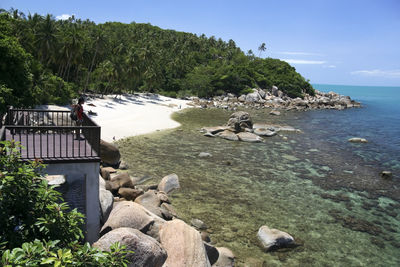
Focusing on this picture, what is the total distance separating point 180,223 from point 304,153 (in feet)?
95.2

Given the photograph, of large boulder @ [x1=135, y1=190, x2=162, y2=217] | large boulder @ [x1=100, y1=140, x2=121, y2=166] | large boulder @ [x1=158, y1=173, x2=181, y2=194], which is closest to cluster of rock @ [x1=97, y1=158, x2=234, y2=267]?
large boulder @ [x1=135, y1=190, x2=162, y2=217]

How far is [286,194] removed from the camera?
936 inches

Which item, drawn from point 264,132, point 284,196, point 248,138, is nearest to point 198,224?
point 284,196

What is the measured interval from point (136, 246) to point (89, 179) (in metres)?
3.14

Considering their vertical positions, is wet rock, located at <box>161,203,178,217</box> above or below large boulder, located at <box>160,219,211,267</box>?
below

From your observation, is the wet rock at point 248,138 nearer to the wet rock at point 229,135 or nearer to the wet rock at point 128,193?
the wet rock at point 229,135

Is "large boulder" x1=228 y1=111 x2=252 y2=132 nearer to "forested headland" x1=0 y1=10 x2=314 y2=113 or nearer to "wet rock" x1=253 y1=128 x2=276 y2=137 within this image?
"wet rock" x1=253 y1=128 x2=276 y2=137

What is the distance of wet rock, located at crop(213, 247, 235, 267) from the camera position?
13.4m

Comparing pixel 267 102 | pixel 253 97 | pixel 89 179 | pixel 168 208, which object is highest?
pixel 253 97

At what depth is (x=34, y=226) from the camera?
21.1ft

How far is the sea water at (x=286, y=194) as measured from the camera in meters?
16.4

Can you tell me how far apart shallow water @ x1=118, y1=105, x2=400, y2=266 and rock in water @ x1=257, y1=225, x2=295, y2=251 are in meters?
0.36

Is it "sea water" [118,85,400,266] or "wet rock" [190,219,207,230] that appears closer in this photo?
"sea water" [118,85,400,266]

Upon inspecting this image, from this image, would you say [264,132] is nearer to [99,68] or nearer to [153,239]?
[153,239]
